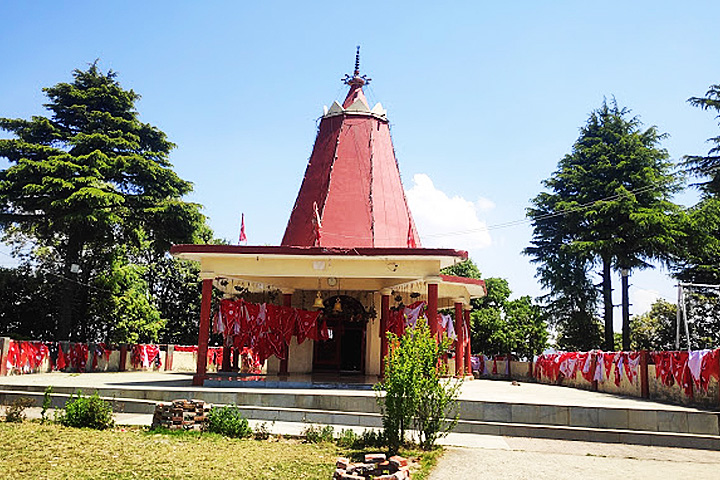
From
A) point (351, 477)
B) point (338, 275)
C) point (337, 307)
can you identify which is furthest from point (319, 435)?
point (337, 307)

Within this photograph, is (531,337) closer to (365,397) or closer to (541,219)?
(541,219)

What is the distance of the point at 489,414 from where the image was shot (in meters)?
10.8

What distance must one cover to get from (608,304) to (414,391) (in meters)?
21.1

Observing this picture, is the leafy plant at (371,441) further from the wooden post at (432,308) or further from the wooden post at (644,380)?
the wooden post at (644,380)

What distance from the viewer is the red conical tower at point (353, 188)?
17641mm

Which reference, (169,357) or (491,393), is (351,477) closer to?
(491,393)

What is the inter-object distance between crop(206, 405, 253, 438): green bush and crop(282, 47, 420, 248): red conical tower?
7864mm

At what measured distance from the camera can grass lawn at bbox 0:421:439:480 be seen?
6.65 meters

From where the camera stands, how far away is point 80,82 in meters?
26.7

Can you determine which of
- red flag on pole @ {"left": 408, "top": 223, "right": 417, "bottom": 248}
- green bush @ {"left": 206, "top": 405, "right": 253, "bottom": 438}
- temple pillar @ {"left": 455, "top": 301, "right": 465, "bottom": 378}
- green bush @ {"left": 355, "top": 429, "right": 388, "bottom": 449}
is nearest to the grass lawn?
green bush @ {"left": 206, "top": 405, "right": 253, "bottom": 438}

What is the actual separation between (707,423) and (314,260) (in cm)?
881

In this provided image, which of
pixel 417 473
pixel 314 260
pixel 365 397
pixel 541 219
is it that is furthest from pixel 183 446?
pixel 541 219

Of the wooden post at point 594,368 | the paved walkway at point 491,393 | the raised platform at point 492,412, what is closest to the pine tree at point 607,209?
the wooden post at point 594,368

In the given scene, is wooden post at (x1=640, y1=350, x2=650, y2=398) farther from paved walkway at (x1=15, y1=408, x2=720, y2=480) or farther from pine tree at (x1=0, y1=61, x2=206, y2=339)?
pine tree at (x1=0, y1=61, x2=206, y2=339)
